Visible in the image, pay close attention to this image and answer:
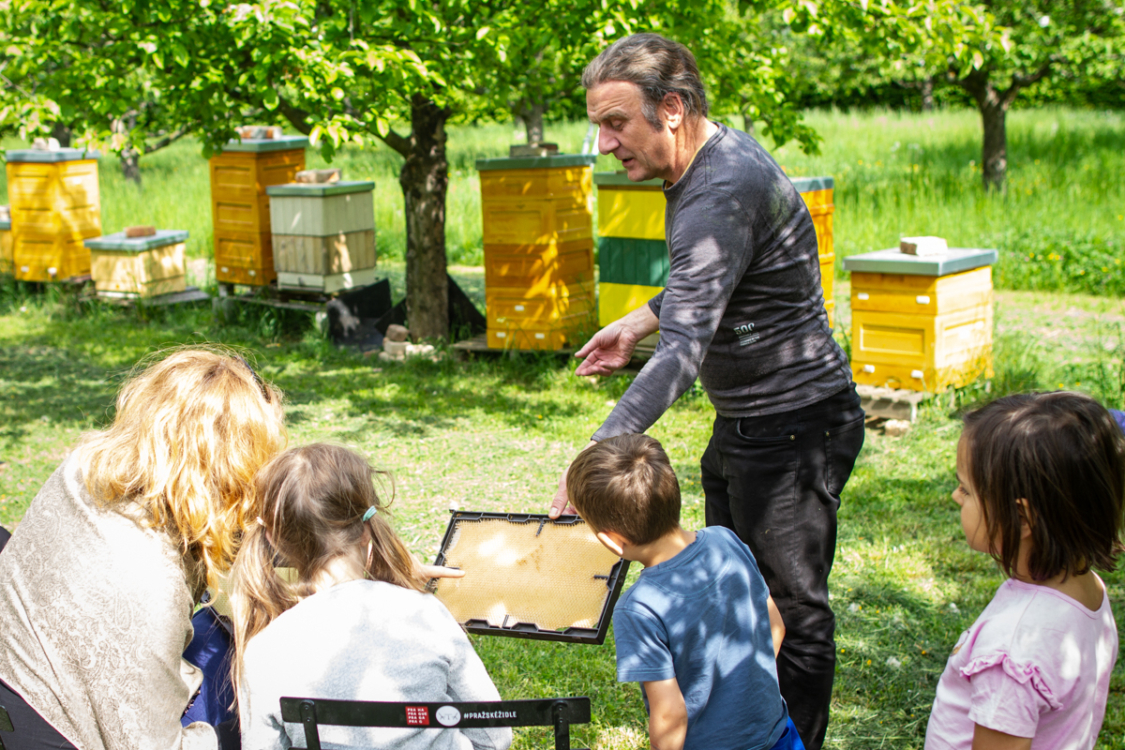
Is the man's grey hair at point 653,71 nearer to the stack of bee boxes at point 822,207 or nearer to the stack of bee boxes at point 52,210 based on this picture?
the stack of bee boxes at point 822,207

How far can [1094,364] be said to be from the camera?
570cm

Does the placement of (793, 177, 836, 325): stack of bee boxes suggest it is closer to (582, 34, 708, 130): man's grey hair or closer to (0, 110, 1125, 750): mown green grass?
(0, 110, 1125, 750): mown green grass

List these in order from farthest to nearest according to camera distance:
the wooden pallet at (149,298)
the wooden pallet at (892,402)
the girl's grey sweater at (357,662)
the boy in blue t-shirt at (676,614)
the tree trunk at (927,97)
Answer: the tree trunk at (927,97), the wooden pallet at (149,298), the wooden pallet at (892,402), the boy in blue t-shirt at (676,614), the girl's grey sweater at (357,662)

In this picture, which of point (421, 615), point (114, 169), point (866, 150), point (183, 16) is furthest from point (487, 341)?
point (114, 169)

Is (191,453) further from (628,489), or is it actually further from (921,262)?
(921,262)

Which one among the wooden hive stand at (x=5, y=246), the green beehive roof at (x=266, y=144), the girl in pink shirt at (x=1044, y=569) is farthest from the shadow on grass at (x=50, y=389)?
the girl in pink shirt at (x=1044, y=569)

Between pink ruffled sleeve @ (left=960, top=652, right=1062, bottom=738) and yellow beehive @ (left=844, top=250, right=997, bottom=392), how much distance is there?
3.71 metres

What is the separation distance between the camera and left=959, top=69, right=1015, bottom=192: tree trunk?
10.2m

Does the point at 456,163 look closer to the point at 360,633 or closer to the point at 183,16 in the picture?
the point at 183,16

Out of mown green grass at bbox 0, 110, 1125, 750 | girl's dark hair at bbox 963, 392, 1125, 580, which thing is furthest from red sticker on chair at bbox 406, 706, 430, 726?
mown green grass at bbox 0, 110, 1125, 750

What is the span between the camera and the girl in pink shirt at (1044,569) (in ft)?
4.84

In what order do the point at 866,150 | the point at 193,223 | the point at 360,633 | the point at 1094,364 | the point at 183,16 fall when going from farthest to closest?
the point at 866,150 < the point at 193,223 < the point at 1094,364 < the point at 183,16 < the point at 360,633

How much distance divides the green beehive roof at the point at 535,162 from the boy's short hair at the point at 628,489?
4184 mm

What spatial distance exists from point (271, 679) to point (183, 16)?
4.61 m
